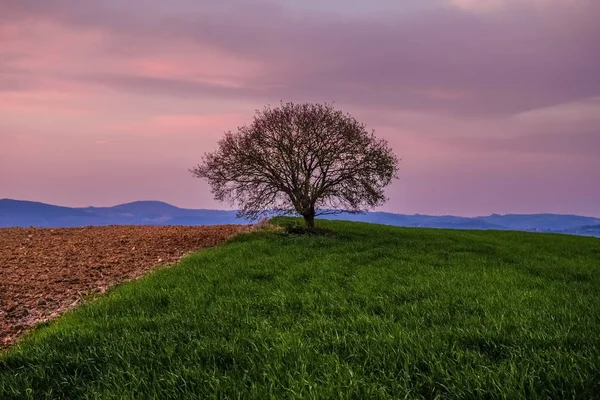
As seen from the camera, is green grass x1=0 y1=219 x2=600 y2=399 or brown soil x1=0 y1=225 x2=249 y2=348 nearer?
green grass x1=0 y1=219 x2=600 y2=399

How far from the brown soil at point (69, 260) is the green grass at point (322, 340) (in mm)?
3071

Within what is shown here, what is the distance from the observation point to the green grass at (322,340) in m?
5.09

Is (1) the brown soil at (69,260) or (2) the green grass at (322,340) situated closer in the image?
(2) the green grass at (322,340)

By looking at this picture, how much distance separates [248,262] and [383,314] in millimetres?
8258

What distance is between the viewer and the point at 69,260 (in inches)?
810

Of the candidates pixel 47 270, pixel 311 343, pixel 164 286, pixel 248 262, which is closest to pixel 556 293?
pixel 311 343

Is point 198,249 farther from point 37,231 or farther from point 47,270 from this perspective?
point 37,231

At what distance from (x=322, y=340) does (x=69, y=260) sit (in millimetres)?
A: 17786

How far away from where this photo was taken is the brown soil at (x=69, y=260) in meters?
13.4

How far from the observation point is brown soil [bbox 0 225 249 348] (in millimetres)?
13445

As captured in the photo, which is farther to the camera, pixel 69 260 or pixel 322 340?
pixel 69 260

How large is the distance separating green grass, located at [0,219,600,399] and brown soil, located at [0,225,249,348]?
10.1 feet

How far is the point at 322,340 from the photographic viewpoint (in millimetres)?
6973

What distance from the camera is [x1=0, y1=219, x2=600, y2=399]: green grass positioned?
16.7 feet
